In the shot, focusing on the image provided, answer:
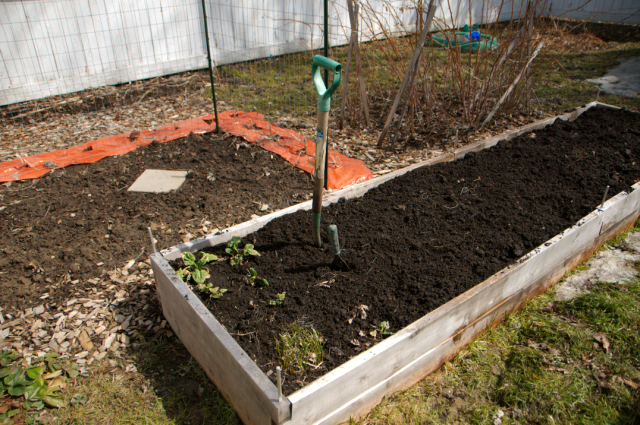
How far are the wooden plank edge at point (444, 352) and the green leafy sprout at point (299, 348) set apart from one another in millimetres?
247

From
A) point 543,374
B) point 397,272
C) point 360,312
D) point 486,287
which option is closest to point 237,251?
point 360,312

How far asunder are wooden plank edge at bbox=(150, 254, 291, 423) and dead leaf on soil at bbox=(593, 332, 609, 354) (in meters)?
2.01

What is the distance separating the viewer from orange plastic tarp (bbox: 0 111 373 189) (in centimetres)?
434

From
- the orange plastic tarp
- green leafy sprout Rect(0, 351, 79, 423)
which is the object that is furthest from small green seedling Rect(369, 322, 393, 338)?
the orange plastic tarp

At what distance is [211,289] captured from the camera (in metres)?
2.44

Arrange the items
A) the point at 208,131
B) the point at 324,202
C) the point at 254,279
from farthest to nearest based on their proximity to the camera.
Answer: the point at 208,131 → the point at 324,202 → the point at 254,279

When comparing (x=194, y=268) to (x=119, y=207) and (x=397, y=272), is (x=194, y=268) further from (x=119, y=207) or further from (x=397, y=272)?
(x=119, y=207)

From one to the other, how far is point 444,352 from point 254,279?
1.15 meters

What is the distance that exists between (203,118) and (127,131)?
94 cm

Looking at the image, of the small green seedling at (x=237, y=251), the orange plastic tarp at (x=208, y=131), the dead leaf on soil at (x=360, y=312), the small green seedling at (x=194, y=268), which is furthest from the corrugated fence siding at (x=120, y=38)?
the dead leaf on soil at (x=360, y=312)

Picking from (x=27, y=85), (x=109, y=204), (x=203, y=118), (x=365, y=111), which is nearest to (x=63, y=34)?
(x=27, y=85)

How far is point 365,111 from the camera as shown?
545 cm

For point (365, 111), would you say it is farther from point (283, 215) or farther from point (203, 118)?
point (283, 215)

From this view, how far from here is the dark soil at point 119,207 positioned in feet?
10.4
